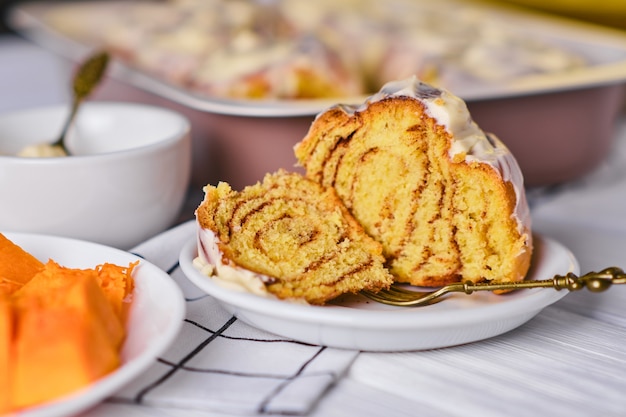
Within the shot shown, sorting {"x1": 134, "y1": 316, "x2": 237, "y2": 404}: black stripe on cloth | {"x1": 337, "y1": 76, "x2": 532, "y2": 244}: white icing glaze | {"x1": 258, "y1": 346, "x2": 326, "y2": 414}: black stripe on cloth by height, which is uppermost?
{"x1": 337, "y1": 76, "x2": 532, "y2": 244}: white icing glaze

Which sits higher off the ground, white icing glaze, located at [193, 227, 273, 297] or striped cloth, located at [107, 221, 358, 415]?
white icing glaze, located at [193, 227, 273, 297]

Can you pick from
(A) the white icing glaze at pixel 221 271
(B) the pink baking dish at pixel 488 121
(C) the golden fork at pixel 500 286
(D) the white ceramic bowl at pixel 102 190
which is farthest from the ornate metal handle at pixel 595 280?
(D) the white ceramic bowl at pixel 102 190

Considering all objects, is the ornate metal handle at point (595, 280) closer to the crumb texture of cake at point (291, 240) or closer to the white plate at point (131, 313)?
the crumb texture of cake at point (291, 240)

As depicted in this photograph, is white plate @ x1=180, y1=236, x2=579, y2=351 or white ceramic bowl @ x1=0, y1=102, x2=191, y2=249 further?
white ceramic bowl @ x1=0, y1=102, x2=191, y2=249

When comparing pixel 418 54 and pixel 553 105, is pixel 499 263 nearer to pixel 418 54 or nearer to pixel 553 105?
pixel 553 105

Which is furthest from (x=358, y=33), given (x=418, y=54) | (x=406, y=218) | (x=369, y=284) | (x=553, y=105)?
(x=369, y=284)

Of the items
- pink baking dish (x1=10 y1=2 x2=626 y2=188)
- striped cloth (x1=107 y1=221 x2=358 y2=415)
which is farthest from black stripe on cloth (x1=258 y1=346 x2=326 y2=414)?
pink baking dish (x1=10 y1=2 x2=626 y2=188)

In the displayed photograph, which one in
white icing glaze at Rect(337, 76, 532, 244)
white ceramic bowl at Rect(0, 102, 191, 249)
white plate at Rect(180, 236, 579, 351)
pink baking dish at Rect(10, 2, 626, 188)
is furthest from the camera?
pink baking dish at Rect(10, 2, 626, 188)

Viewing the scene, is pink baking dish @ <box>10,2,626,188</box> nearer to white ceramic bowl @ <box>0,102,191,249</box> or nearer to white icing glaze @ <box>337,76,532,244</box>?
white ceramic bowl @ <box>0,102,191,249</box>
